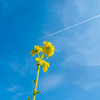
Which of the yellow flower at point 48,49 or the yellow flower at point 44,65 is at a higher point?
the yellow flower at point 48,49

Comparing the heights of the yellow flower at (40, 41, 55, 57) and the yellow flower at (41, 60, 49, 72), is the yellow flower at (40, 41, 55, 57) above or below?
above

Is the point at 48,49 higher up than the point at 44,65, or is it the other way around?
the point at 48,49

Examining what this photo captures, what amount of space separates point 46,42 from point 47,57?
0.63 meters

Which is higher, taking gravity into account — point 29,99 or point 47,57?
point 47,57

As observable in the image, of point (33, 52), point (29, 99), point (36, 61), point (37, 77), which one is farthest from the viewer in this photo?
point (33, 52)

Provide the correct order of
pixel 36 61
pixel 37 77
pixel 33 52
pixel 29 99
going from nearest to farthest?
pixel 29 99
pixel 37 77
pixel 36 61
pixel 33 52

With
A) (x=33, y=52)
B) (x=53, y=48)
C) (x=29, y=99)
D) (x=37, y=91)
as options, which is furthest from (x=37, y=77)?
(x=53, y=48)

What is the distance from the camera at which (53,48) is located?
14.1ft

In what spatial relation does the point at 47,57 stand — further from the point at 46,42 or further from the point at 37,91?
the point at 37,91

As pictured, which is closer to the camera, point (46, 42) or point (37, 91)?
point (37, 91)

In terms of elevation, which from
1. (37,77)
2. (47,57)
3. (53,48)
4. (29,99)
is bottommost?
(29,99)

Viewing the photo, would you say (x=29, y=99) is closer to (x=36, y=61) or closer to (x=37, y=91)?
(x=37, y=91)

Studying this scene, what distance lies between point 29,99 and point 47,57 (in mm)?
1656

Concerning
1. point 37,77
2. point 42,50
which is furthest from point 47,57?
point 37,77
